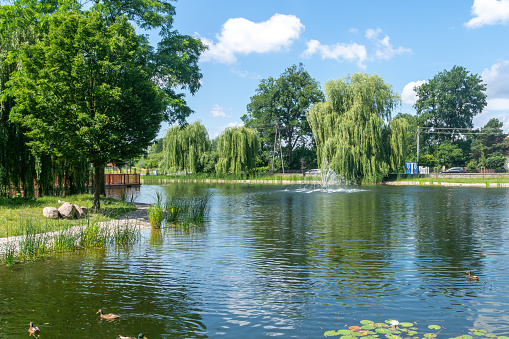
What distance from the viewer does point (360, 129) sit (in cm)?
4553

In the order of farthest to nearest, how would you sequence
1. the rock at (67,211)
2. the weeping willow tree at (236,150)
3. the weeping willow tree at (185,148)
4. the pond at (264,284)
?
1. the weeping willow tree at (185,148)
2. the weeping willow tree at (236,150)
3. the rock at (67,211)
4. the pond at (264,284)

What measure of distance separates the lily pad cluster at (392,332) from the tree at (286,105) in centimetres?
6693

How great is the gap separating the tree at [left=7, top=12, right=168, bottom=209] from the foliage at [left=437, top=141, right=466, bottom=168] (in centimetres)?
6699

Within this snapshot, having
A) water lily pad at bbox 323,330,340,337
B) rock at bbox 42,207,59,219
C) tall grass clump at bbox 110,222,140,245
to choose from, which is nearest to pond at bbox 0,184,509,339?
water lily pad at bbox 323,330,340,337

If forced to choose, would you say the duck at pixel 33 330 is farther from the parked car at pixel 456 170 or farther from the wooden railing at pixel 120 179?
the parked car at pixel 456 170

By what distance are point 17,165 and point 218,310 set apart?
52.7 ft

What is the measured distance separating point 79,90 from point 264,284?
42.0 feet

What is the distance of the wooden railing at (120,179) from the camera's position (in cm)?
4397

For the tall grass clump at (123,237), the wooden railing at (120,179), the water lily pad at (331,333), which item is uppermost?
the wooden railing at (120,179)

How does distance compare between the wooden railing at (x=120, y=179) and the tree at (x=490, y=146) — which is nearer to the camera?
the wooden railing at (x=120, y=179)

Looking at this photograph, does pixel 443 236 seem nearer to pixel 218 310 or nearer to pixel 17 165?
pixel 218 310

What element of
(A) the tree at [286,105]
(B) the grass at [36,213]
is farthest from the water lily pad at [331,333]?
(A) the tree at [286,105]

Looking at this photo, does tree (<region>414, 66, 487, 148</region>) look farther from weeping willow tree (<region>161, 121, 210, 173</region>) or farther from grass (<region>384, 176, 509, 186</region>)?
weeping willow tree (<region>161, 121, 210, 173</region>)

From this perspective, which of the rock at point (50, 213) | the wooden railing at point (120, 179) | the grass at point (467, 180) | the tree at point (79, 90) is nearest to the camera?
the rock at point (50, 213)
